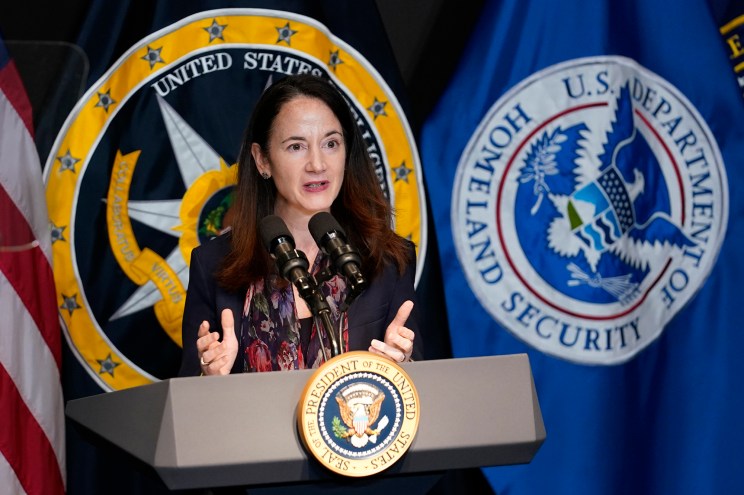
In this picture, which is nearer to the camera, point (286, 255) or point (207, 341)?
point (286, 255)

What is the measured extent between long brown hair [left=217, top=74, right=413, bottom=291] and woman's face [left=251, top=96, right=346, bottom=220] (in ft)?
0.10

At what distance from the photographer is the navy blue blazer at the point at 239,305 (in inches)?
85.2

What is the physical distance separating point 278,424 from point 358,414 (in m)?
0.11

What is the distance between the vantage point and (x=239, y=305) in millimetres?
2219

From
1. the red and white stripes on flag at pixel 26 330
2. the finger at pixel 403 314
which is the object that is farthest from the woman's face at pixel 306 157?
the red and white stripes on flag at pixel 26 330

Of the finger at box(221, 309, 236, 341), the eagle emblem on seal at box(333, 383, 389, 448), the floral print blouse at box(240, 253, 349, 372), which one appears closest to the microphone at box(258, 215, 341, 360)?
the eagle emblem on seal at box(333, 383, 389, 448)

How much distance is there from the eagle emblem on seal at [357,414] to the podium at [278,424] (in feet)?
0.19

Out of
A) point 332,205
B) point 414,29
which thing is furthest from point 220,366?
point 414,29

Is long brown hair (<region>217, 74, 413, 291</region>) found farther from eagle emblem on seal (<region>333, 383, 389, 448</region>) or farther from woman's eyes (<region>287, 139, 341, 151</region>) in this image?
eagle emblem on seal (<region>333, 383, 389, 448</region>)

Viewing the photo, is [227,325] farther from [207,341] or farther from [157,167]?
[157,167]

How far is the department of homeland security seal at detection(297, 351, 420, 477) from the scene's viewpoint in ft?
4.95

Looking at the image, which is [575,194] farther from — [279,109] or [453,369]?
[453,369]

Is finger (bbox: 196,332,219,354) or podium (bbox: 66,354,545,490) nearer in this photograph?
podium (bbox: 66,354,545,490)

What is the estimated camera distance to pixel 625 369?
3.24 m
